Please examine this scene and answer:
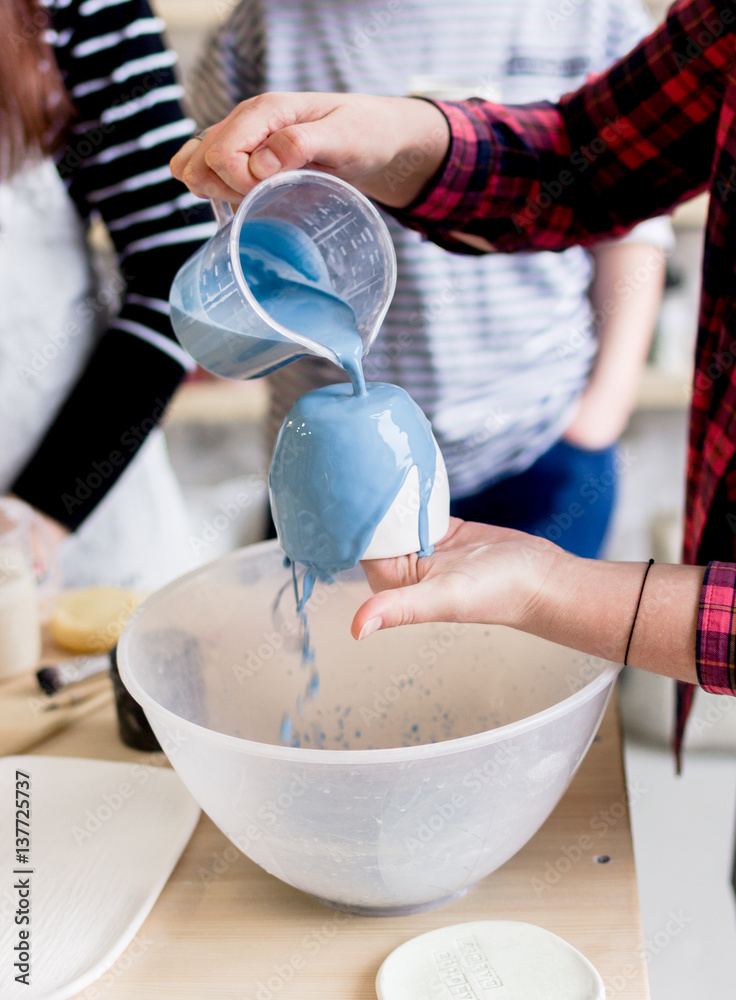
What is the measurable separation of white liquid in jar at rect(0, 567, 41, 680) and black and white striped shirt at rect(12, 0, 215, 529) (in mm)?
268

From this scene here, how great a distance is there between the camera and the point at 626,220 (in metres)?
0.93

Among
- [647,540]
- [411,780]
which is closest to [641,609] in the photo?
[411,780]

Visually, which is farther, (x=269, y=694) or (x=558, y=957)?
(x=269, y=694)

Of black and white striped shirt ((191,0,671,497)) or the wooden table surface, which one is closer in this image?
the wooden table surface

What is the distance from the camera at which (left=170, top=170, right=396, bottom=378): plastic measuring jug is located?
2.14 feet

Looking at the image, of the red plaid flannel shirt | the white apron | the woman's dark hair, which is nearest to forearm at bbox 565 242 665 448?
the red plaid flannel shirt

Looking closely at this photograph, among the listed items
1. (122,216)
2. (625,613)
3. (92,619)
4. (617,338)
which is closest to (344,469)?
(625,613)

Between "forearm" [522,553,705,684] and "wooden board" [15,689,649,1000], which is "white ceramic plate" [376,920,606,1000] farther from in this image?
"forearm" [522,553,705,684]

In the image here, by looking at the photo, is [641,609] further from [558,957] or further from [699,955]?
[699,955]

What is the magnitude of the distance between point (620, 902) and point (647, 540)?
217 cm

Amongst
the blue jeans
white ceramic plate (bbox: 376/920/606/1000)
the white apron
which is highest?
the white apron

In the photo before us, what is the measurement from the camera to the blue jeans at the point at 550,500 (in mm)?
1478

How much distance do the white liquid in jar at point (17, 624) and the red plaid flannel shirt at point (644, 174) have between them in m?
0.60

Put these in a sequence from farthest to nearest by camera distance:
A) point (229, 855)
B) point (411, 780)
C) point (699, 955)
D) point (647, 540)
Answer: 1. point (647, 540)
2. point (699, 955)
3. point (229, 855)
4. point (411, 780)
